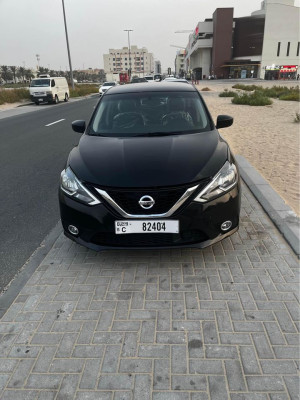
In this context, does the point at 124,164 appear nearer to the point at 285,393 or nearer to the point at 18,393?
the point at 18,393

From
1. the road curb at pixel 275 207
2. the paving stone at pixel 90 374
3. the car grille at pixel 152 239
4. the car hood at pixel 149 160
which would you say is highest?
the car hood at pixel 149 160

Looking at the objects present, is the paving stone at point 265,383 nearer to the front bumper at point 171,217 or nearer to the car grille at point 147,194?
the front bumper at point 171,217

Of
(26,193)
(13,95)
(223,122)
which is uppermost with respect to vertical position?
(223,122)

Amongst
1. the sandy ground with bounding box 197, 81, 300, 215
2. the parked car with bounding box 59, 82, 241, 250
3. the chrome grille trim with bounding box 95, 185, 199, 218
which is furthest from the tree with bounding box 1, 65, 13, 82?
the chrome grille trim with bounding box 95, 185, 199, 218

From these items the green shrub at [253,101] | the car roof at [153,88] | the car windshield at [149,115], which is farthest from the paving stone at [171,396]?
the green shrub at [253,101]

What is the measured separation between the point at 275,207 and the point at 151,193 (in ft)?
7.28

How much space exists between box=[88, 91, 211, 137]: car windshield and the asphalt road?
1.47 metres

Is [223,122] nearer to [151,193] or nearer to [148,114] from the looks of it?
[148,114]

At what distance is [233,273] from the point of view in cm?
305

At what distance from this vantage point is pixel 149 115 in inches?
167

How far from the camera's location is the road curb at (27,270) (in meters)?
2.84

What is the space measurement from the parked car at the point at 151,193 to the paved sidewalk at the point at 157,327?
1.17ft

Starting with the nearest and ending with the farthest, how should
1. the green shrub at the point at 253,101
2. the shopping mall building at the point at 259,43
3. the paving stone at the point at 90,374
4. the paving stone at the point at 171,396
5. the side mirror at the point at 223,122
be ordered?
the paving stone at the point at 171,396, the paving stone at the point at 90,374, the side mirror at the point at 223,122, the green shrub at the point at 253,101, the shopping mall building at the point at 259,43

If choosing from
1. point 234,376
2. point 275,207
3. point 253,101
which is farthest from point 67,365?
point 253,101
